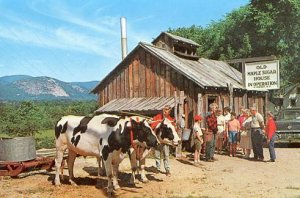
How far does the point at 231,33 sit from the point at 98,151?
35089mm

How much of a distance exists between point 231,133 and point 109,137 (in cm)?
855

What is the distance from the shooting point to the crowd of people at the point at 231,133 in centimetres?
1688

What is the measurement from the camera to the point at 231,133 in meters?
18.4

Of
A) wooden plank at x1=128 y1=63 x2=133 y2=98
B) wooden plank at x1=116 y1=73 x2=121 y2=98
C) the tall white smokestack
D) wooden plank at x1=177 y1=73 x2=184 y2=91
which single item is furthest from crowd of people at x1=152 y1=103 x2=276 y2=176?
the tall white smokestack

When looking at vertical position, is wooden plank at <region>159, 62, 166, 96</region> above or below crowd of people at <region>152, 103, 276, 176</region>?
above

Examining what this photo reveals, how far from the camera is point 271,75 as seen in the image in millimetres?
22391

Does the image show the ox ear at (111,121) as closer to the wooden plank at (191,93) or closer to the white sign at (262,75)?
the wooden plank at (191,93)

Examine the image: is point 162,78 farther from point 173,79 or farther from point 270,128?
point 270,128

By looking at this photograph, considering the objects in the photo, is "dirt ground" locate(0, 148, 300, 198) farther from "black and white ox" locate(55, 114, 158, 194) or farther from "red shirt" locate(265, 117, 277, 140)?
"red shirt" locate(265, 117, 277, 140)

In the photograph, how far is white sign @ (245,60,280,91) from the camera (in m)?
22.3

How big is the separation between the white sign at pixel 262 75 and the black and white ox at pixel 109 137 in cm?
1272

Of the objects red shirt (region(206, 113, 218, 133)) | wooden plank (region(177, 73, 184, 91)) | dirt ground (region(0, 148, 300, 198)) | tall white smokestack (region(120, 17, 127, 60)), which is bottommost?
dirt ground (region(0, 148, 300, 198))

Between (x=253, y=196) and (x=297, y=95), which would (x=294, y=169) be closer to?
(x=253, y=196)

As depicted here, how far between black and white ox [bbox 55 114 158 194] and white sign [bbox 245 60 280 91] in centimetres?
1272
